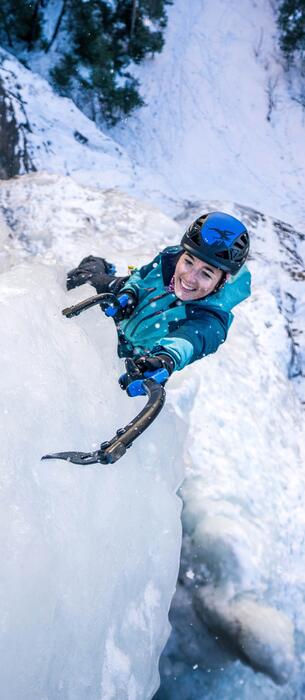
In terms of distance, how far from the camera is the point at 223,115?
573 inches

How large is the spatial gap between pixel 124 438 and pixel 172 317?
3.35 feet

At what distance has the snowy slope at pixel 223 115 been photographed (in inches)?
478

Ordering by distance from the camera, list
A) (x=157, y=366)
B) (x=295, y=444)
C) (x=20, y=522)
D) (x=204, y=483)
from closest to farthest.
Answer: (x=20, y=522) → (x=157, y=366) → (x=204, y=483) → (x=295, y=444)

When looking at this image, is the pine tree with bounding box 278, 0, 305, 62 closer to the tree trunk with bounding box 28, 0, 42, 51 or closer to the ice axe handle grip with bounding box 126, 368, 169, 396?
the tree trunk with bounding box 28, 0, 42, 51

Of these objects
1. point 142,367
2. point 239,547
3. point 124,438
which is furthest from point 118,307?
point 239,547

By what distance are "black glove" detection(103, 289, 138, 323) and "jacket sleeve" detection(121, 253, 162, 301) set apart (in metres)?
0.03

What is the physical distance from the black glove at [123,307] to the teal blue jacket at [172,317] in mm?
33

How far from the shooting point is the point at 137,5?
1196cm

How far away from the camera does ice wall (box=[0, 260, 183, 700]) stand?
1.42 meters

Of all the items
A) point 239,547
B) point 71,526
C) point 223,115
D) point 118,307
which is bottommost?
point 239,547

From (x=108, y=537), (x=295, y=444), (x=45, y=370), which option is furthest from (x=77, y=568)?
(x=295, y=444)

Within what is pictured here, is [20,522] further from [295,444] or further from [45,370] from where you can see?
[295,444]

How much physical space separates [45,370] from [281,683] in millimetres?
1953

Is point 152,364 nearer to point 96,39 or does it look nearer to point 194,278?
point 194,278
